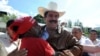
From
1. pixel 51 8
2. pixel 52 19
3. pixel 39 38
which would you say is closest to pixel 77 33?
pixel 51 8

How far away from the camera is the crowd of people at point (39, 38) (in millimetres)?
3514

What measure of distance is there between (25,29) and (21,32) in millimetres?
61

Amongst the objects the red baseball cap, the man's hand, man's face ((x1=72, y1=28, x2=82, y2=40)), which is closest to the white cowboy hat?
the red baseball cap

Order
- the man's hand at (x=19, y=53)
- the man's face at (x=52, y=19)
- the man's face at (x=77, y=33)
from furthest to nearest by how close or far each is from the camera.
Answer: the man's face at (x=77, y=33)
the man's face at (x=52, y=19)
the man's hand at (x=19, y=53)

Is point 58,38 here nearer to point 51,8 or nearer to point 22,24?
point 51,8

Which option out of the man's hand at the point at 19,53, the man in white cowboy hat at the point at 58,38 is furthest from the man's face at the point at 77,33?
the man's hand at the point at 19,53

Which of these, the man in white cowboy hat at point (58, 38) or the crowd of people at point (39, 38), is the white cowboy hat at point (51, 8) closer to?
the crowd of people at point (39, 38)

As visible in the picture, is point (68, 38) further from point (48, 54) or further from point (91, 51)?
point (91, 51)

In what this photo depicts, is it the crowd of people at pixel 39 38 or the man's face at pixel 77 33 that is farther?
the man's face at pixel 77 33

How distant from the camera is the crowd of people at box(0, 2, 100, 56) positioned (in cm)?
351

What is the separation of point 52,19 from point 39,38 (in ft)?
2.17

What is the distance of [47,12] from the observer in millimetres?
4438

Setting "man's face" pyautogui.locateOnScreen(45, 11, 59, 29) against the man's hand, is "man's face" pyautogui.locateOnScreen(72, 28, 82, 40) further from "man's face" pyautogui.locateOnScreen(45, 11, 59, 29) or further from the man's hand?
the man's hand

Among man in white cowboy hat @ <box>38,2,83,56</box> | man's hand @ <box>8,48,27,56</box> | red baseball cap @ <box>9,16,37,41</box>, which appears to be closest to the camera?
man's hand @ <box>8,48,27,56</box>
